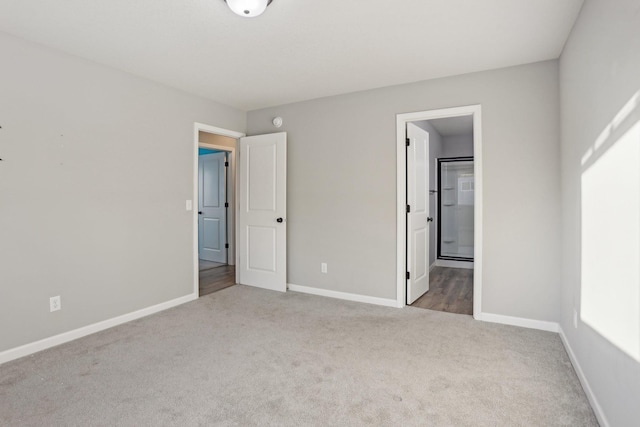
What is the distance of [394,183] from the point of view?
144 inches

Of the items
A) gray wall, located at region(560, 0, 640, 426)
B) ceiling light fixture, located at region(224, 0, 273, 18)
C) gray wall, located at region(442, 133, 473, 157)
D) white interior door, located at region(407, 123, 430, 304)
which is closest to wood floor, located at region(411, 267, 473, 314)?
white interior door, located at region(407, 123, 430, 304)

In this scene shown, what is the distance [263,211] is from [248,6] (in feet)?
8.80

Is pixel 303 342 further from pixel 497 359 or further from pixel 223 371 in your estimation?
pixel 497 359

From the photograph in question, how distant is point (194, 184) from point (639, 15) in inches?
150

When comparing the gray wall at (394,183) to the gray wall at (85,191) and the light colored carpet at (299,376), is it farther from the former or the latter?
the gray wall at (85,191)

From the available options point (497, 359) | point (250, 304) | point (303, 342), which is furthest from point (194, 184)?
point (497, 359)

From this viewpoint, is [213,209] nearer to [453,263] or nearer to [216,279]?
[216,279]

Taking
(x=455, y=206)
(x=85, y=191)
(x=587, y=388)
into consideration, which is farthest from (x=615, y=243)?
(x=455, y=206)

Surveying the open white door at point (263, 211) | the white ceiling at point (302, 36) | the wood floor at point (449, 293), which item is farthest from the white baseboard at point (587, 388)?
the open white door at point (263, 211)

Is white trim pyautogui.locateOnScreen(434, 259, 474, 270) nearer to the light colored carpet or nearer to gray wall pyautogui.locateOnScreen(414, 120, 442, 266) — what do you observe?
gray wall pyautogui.locateOnScreen(414, 120, 442, 266)

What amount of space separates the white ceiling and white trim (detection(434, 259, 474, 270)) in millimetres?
3712

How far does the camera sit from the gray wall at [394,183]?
2.96 meters

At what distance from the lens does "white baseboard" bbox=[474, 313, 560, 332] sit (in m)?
2.96

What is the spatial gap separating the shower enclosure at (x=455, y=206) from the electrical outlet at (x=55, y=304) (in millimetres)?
5591
